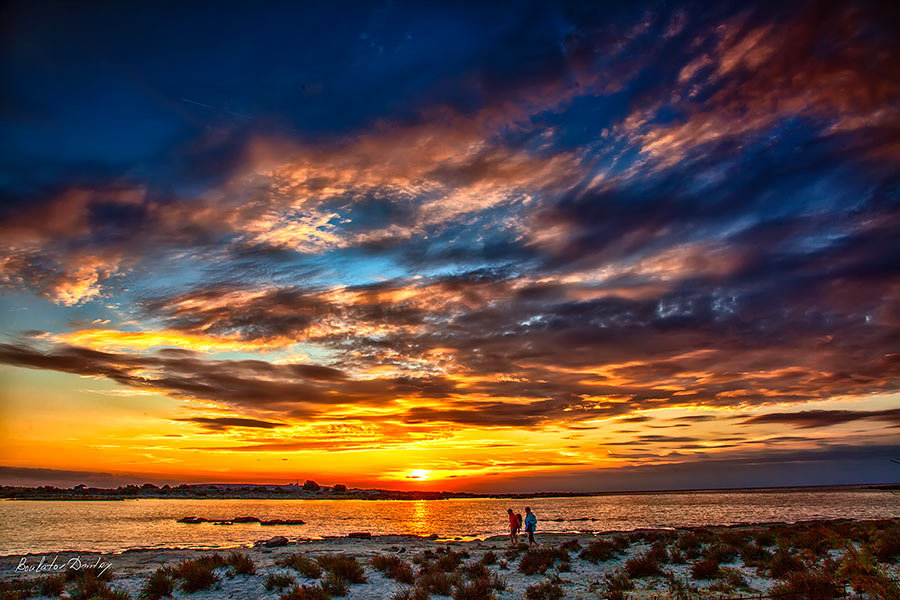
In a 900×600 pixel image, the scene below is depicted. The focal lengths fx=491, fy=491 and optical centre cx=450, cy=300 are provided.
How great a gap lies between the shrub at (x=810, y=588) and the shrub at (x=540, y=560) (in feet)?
32.0

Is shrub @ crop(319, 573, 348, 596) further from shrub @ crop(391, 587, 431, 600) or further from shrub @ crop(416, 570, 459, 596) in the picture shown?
shrub @ crop(416, 570, 459, 596)

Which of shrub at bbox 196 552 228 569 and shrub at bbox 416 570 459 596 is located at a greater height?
shrub at bbox 416 570 459 596

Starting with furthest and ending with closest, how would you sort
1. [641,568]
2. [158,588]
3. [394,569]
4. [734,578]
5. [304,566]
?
1. [394,569]
2. [304,566]
3. [641,568]
4. [158,588]
5. [734,578]

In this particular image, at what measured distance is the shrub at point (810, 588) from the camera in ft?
42.3

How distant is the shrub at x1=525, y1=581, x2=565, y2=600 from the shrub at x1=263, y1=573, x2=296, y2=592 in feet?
29.3

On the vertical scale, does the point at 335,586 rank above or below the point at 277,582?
above

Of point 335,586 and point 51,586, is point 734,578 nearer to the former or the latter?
point 335,586

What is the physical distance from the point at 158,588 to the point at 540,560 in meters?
15.6

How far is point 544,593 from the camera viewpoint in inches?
653

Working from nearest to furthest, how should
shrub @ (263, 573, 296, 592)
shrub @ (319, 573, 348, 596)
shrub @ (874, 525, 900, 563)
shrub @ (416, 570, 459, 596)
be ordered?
shrub @ (416, 570, 459, 596) < shrub @ (319, 573, 348, 596) < shrub @ (263, 573, 296, 592) < shrub @ (874, 525, 900, 563)

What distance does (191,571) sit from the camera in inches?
757

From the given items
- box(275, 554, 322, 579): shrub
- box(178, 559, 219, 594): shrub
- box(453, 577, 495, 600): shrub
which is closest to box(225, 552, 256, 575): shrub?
box(178, 559, 219, 594): shrub

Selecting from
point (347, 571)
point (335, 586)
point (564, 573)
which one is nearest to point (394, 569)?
A: point (347, 571)

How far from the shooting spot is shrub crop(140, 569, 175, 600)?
1729cm
